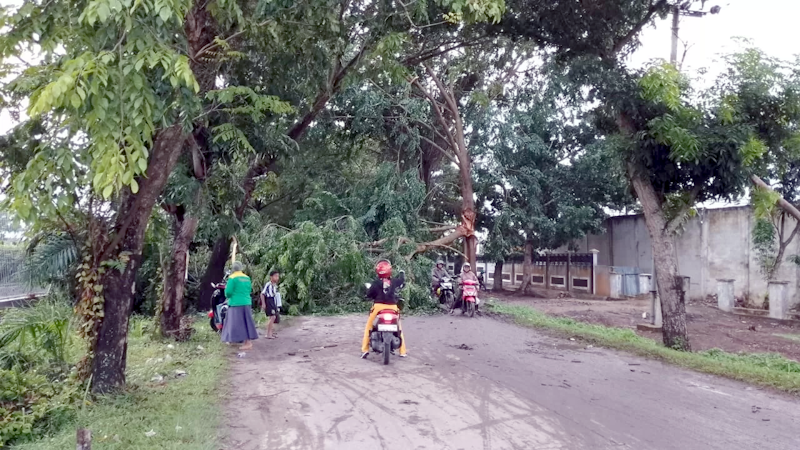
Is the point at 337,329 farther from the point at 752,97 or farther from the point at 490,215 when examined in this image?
the point at 490,215

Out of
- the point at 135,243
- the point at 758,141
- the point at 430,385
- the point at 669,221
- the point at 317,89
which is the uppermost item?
the point at 317,89

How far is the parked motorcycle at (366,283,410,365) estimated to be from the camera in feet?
31.0

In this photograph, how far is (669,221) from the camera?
1164 centimetres

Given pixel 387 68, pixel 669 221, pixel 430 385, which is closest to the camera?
pixel 430 385

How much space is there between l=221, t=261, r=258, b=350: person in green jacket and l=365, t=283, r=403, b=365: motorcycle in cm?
236

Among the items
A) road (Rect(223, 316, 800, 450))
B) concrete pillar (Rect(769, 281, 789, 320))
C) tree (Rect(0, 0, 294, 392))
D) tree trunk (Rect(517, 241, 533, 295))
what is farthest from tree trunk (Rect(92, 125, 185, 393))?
tree trunk (Rect(517, 241, 533, 295))

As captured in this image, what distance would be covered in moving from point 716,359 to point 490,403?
5521 millimetres

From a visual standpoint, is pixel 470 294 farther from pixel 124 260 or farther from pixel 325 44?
pixel 124 260

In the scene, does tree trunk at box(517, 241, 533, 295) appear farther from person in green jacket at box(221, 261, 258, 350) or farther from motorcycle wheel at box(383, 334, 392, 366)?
motorcycle wheel at box(383, 334, 392, 366)

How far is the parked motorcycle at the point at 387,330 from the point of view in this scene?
944cm

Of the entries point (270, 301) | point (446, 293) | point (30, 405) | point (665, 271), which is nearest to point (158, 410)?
point (30, 405)

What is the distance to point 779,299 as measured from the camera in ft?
61.0

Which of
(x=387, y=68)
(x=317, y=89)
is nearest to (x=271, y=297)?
(x=317, y=89)

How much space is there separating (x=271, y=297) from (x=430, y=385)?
509cm
